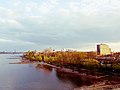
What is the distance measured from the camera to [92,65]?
47.2 m

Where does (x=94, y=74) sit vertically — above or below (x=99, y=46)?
below

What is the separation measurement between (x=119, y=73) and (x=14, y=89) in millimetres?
18083

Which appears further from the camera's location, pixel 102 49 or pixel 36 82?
pixel 102 49

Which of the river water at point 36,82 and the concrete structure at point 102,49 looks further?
the concrete structure at point 102,49

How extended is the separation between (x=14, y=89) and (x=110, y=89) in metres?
10.6

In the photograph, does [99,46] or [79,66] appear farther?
[99,46]

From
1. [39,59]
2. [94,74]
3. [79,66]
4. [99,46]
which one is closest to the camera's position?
[94,74]

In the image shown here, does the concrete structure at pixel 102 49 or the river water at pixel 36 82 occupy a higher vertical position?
the concrete structure at pixel 102 49

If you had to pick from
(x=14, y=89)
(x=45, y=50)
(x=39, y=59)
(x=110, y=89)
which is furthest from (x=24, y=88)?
(x=45, y=50)

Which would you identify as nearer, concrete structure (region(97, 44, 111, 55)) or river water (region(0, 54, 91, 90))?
river water (region(0, 54, 91, 90))

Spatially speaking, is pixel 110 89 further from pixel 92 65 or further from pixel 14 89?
pixel 92 65

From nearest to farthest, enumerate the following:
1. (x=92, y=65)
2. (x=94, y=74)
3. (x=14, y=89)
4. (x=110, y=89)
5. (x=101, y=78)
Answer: (x=110, y=89) → (x=14, y=89) → (x=101, y=78) → (x=94, y=74) → (x=92, y=65)

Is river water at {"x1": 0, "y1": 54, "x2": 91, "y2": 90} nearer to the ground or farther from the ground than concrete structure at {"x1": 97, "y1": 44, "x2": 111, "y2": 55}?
nearer to the ground

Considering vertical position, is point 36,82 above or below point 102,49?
below
